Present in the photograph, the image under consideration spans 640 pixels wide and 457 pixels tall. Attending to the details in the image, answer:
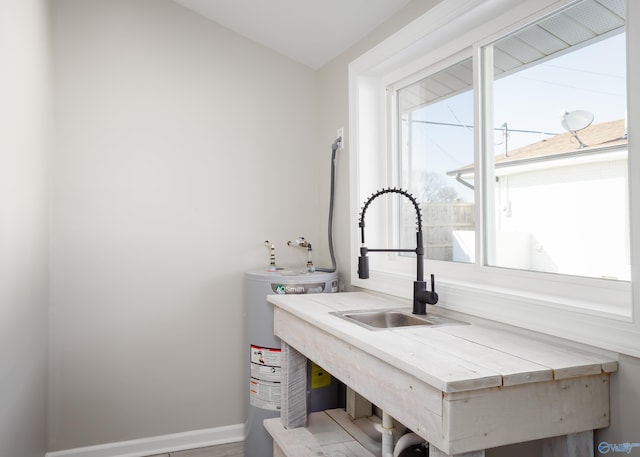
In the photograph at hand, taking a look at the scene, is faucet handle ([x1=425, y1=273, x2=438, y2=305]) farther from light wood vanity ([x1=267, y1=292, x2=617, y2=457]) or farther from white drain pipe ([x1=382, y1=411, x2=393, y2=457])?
white drain pipe ([x1=382, y1=411, x2=393, y2=457])

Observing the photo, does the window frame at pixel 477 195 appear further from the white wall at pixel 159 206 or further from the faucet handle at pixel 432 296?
the white wall at pixel 159 206

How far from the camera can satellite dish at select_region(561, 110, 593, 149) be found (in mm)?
1523

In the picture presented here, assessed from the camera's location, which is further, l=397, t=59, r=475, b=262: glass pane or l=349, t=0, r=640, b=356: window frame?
l=397, t=59, r=475, b=262: glass pane

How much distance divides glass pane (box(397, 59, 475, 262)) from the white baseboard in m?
1.49

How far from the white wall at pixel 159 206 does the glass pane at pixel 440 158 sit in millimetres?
785

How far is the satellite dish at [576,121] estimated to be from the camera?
152cm

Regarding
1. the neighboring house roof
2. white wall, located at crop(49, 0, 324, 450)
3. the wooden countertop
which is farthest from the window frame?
white wall, located at crop(49, 0, 324, 450)

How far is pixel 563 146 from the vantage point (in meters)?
1.61

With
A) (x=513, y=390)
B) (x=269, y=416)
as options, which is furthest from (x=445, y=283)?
(x=269, y=416)

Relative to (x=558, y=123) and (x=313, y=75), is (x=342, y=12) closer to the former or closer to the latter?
(x=313, y=75)

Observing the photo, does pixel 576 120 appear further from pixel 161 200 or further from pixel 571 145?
pixel 161 200

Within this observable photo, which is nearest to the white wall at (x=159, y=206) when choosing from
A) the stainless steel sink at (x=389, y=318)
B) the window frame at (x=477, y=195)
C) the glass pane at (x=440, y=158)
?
the window frame at (x=477, y=195)

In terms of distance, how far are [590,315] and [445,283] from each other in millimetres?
655

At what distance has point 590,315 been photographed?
1315 mm
